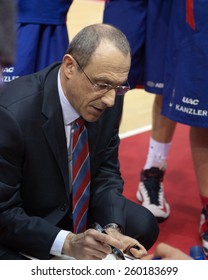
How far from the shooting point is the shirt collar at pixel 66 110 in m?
1.67

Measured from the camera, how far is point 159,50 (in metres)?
2.33

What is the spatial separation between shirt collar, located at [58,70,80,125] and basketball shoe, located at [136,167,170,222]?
0.89 m

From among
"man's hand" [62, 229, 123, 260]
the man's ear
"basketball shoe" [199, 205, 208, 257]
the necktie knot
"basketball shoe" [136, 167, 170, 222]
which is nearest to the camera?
"man's hand" [62, 229, 123, 260]

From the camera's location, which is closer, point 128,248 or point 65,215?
point 128,248

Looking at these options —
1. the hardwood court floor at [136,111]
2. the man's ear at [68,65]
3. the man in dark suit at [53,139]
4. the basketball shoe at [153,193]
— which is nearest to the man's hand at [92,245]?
the man in dark suit at [53,139]

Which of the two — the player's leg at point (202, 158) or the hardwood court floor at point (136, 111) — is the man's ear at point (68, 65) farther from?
the hardwood court floor at point (136, 111)

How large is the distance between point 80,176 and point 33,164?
0.17m

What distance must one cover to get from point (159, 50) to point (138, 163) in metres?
0.78

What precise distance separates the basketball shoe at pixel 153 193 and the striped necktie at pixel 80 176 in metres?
0.70

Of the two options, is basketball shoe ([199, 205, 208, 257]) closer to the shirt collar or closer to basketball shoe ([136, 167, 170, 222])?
basketball shoe ([136, 167, 170, 222])

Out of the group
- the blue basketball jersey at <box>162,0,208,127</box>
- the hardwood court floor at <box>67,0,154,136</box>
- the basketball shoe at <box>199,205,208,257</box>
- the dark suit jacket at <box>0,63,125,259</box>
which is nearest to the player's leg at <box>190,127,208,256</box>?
the basketball shoe at <box>199,205,208,257</box>

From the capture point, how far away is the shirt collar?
5.47ft

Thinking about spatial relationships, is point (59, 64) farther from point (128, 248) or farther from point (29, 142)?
point (128, 248)
